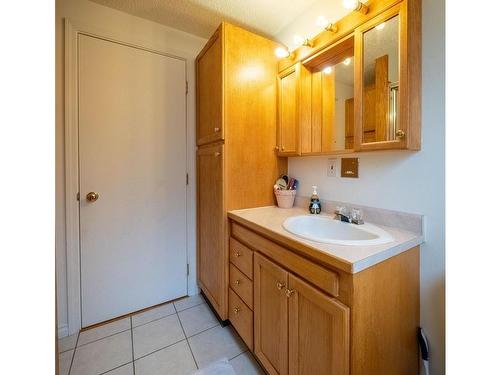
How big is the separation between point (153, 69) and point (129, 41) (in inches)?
9.0

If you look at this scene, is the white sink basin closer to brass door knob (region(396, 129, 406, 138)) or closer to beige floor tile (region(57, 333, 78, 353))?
brass door knob (region(396, 129, 406, 138))

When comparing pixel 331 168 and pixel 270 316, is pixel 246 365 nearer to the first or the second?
pixel 270 316

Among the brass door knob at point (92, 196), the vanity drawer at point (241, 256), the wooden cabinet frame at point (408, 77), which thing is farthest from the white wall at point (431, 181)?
the brass door knob at point (92, 196)

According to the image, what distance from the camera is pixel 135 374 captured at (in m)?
1.27

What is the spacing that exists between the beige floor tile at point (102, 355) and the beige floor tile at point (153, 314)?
0.14 m

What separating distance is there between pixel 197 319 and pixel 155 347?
336 millimetres

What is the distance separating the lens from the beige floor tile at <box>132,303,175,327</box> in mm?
1704

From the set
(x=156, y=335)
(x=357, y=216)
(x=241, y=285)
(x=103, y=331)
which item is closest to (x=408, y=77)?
(x=357, y=216)

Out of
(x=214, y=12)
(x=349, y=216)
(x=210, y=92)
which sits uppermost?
(x=214, y=12)

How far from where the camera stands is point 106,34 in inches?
62.7

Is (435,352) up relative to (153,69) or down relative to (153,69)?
down
